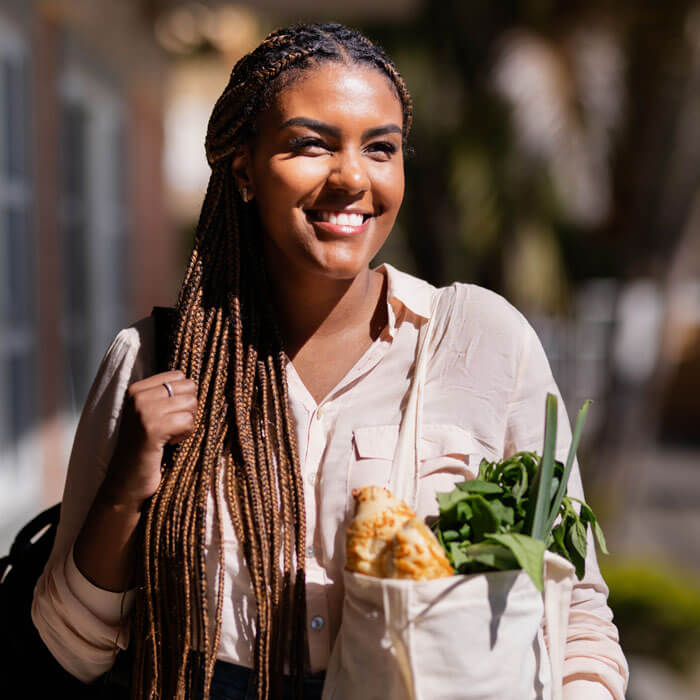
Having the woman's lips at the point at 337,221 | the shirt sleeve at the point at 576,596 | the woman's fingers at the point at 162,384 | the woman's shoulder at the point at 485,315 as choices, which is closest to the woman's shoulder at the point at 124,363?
the woman's fingers at the point at 162,384

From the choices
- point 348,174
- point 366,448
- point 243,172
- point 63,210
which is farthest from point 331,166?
point 63,210

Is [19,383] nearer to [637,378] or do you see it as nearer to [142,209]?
[142,209]

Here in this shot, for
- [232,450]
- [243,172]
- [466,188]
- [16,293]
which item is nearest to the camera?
[232,450]

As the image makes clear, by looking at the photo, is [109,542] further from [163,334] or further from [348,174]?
[348,174]

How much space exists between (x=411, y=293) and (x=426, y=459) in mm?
353

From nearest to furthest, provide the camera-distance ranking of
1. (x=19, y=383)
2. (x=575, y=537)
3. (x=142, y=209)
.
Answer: (x=575, y=537), (x=19, y=383), (x=142, y=209)

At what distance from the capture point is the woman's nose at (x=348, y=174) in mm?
1734

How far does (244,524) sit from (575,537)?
0.55 m

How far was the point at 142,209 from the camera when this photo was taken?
7270 millimetres

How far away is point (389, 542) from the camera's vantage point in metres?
1.47

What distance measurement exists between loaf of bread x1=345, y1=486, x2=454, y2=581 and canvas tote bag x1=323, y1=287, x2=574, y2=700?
0.8 inches

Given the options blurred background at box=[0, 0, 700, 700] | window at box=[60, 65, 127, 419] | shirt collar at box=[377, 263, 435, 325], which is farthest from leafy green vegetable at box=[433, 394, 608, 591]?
window at box=[60, 65, 127, 419]

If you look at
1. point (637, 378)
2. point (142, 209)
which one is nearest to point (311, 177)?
point (637, 378)

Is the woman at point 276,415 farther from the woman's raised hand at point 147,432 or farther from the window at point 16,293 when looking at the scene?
the window at point 16,293
